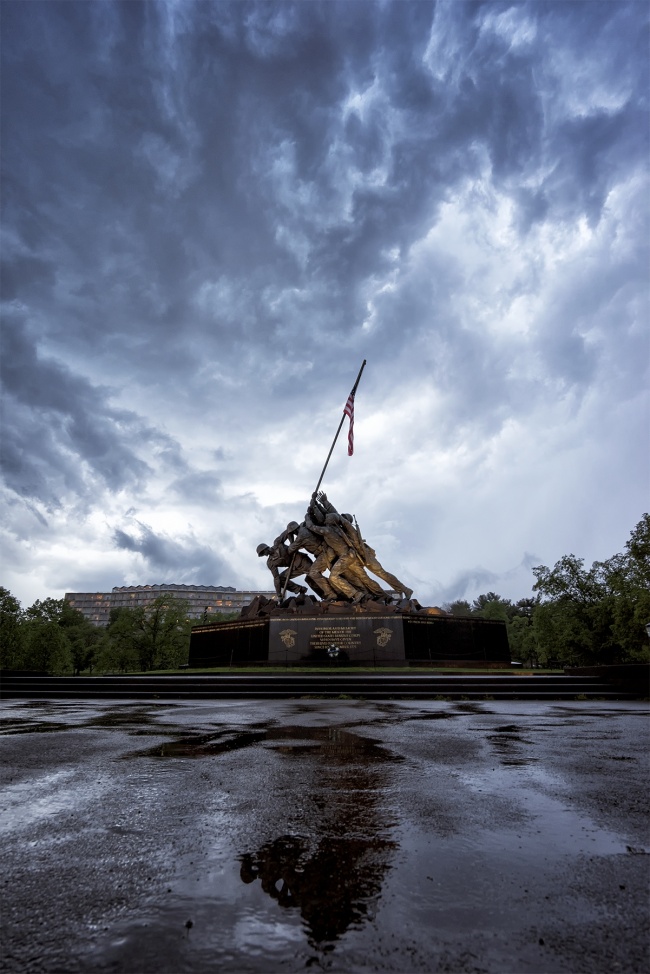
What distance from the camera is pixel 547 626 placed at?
1773 inches

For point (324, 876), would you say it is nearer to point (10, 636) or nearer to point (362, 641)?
point (362, 641)

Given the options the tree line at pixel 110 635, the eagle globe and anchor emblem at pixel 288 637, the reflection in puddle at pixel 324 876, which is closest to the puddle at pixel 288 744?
the reflection in puddle at pixel 324 876

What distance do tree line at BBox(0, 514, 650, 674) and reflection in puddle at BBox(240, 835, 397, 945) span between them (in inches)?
1397

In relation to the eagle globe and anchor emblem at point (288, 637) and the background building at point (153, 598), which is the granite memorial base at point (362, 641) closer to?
the eagle globe and anchor emblem at point (288, 637)

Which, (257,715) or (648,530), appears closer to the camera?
(257,715)

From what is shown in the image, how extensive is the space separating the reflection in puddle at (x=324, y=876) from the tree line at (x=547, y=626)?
3549 centimetres

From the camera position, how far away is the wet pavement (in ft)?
5.24

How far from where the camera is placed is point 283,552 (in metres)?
32.8

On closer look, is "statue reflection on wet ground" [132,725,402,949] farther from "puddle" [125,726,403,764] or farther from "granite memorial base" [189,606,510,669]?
"granite memorial base" [189,606,510,669]

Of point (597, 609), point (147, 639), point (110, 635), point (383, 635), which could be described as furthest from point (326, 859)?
point (110, 635)

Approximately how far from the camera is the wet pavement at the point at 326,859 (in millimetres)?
1599

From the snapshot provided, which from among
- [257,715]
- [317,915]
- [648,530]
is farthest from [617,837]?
[648,530]

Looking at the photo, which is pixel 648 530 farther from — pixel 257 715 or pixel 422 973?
pixel 422 973

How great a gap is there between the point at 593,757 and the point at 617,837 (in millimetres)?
2906
